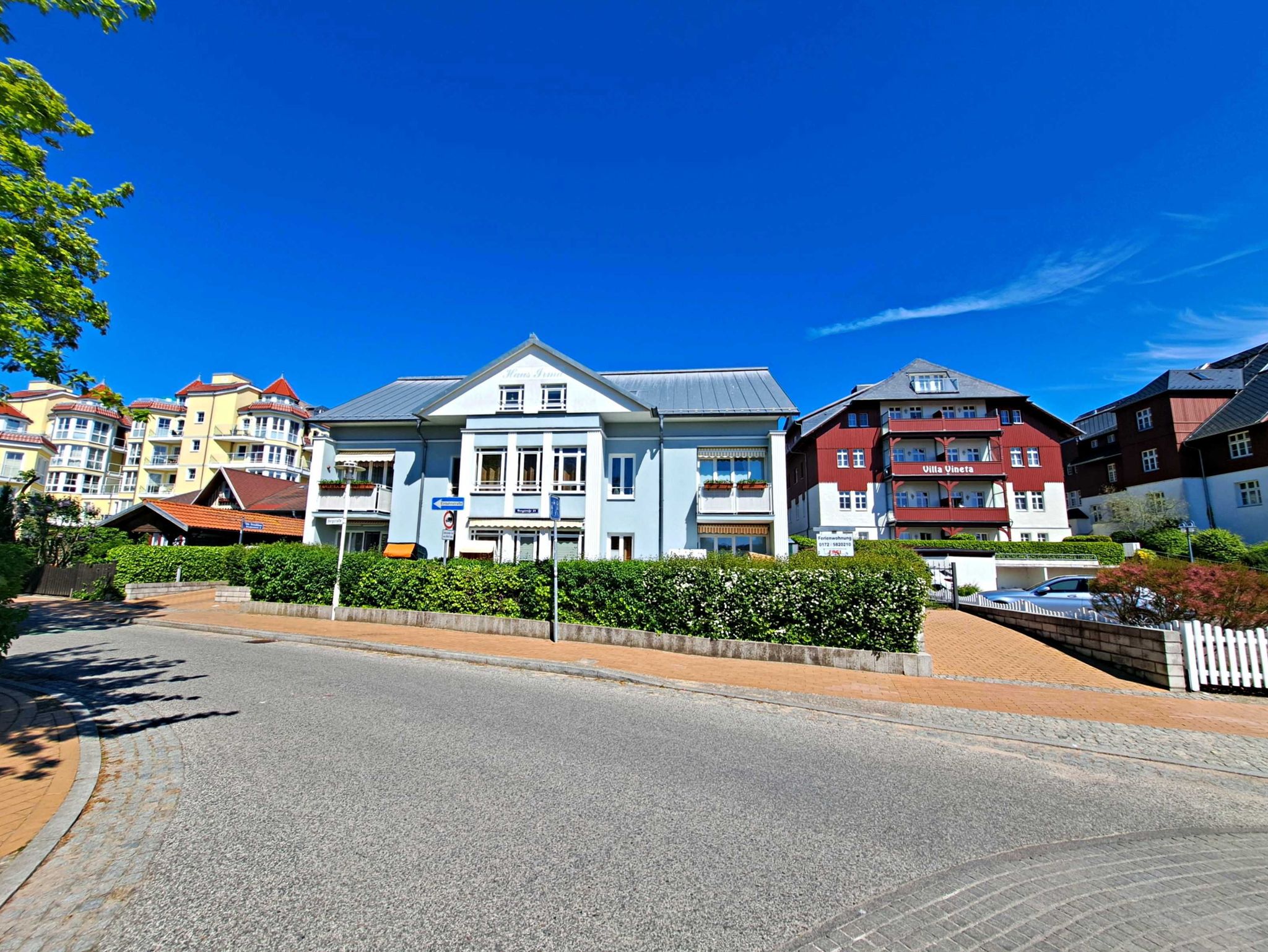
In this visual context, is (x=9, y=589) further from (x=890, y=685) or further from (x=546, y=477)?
(x=546, y=477)

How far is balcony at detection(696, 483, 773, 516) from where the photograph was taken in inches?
924

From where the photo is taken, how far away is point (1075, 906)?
3457mm

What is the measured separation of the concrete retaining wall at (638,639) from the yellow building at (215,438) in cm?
4737

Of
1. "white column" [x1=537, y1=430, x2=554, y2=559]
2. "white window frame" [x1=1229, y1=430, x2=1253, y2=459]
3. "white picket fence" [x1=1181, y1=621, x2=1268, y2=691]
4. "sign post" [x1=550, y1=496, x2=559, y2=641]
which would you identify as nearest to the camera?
"white picket fence" [x1=1181, y1=621, x2=1268, y2=691]

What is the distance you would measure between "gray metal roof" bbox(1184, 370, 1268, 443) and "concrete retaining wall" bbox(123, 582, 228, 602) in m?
54.8

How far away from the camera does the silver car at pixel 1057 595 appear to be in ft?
61.5

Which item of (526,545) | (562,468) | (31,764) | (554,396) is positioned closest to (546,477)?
(562,468)

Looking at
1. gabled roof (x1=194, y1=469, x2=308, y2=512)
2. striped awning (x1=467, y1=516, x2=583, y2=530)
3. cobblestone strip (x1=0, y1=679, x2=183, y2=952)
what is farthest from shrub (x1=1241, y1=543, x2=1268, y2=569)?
gabled roof (x1=194, y1=469, x2=308, y2=512)

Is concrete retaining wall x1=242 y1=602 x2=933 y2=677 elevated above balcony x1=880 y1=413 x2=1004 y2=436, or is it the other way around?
balcony x1=880 y1=413 x2=1004 y2=436

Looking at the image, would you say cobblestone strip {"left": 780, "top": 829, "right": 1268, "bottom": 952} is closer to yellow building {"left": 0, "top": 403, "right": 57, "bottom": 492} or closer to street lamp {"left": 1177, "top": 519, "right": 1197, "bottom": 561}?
street lamp {"left": 1177, "top": 519, "right": 1197, "bottom": 561}

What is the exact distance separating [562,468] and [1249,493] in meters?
42.0

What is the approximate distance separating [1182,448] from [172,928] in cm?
5469

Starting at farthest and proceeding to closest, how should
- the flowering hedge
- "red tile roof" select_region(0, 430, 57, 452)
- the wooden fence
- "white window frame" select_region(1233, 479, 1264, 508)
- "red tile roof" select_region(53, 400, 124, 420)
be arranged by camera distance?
"red tile roof" select_region(53, 400, 124, 420), "red tile roof" select_region(0, 430, 57, 452), "white window frame" select_region(1233, 479, 1264, 508), the wooden fence, the flowering hedge

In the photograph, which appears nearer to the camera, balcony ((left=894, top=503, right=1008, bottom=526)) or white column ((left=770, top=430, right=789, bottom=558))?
white column ((left=770, top=430, right=789, bottom=558))
